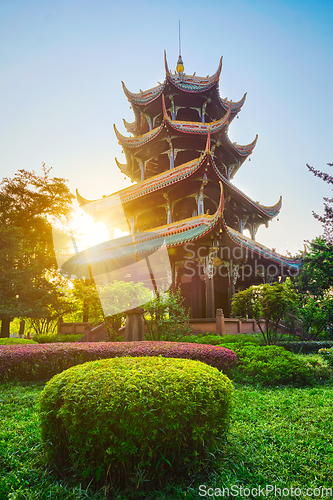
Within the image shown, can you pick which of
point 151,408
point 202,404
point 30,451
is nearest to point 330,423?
point 202,404

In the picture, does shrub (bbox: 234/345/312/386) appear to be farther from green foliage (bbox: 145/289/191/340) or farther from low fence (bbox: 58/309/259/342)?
low fence (bbox: 58/309/259/342)

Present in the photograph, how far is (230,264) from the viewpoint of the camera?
16.3 meters

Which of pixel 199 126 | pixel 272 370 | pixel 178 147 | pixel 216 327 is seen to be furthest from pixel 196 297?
pixel 199 126

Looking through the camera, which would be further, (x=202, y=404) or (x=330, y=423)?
(x=330, y=423)

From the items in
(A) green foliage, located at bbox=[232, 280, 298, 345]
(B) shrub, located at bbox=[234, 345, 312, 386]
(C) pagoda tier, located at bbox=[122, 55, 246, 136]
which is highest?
(C) pagoda tier, located at bbox=[122, 55, 246, 136]

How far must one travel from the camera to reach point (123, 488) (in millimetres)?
2639

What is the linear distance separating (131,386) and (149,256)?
42.7 feet

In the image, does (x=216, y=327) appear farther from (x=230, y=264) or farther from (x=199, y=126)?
(x=199, y=126)

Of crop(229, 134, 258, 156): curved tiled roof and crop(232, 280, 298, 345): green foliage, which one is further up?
crop(229, 134, 258, 156): curved tiled roof

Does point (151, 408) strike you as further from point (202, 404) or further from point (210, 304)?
point (210, 304)

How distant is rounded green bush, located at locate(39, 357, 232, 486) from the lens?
2.63 m

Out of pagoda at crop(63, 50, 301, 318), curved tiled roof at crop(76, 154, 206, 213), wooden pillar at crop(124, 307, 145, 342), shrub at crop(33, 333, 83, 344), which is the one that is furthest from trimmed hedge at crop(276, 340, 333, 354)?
shrub at crop(33, 333, 83, 344)
